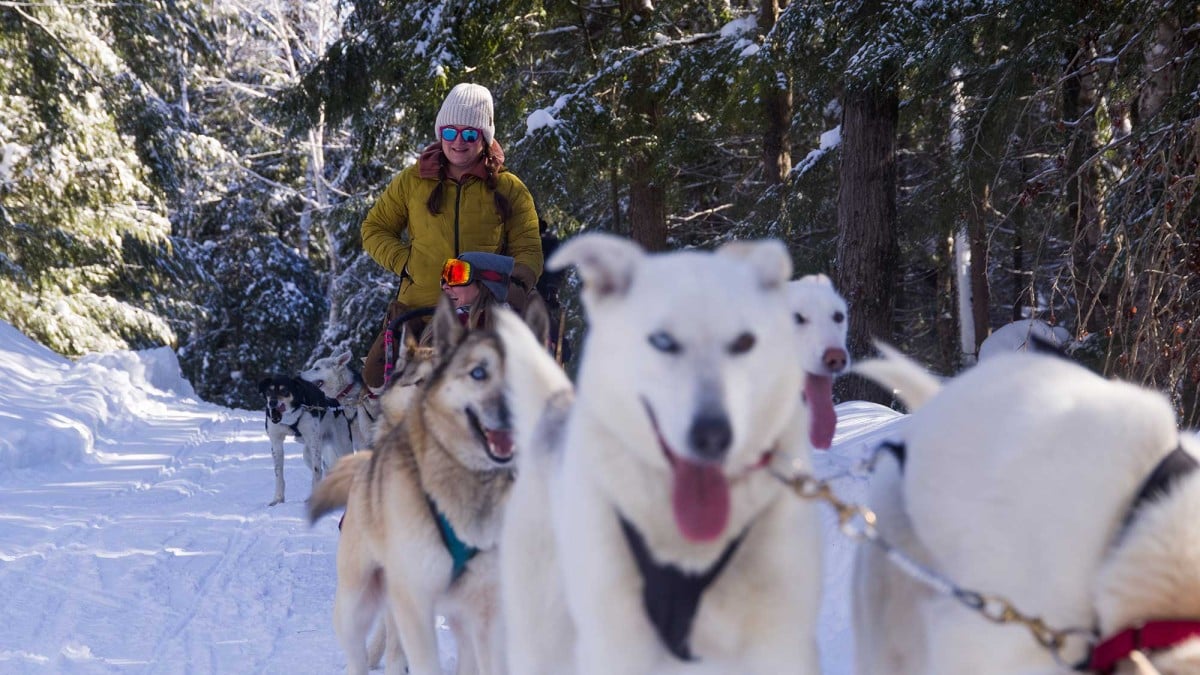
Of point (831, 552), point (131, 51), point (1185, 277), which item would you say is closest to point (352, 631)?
point (831, 552)

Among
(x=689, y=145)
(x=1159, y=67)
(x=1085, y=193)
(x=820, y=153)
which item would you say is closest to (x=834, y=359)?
(x=1085, y=193)

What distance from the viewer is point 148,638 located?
523cm

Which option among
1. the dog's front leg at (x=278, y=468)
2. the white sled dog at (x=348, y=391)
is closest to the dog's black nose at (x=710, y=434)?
the white sled dog at (x=348, y=391)

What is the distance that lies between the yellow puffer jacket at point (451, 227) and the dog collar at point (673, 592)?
3.18 meters

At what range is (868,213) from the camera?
938 cm

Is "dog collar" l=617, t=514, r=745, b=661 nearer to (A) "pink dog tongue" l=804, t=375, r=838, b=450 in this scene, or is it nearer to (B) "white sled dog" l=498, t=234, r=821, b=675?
(B) "white sled dog" l=498, t=234, r=821, b=675

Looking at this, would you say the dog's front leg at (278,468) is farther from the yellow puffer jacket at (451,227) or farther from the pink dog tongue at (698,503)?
the pink dog tongue at (698,503)

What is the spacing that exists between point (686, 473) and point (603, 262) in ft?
1.52

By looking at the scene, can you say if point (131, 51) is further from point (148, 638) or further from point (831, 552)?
point (831, 552)

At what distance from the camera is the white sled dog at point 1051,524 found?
1.99 metres

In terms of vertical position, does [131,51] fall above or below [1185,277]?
above

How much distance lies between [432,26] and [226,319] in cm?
1801

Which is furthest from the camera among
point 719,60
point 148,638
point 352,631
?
point 719,60

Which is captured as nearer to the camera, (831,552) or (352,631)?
(352,631)
